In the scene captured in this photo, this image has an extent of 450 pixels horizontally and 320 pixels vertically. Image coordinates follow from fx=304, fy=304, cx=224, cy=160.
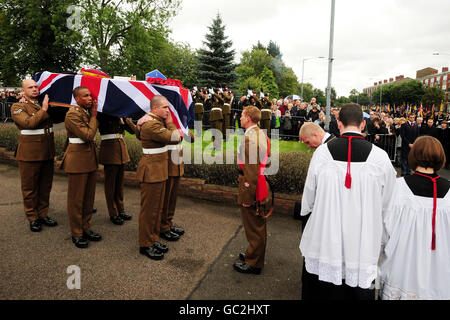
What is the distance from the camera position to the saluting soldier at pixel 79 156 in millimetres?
3990

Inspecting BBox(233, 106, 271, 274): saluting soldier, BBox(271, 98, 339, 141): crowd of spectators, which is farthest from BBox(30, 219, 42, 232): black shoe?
BBox(271, 98, 339, 141): crowd of spectators

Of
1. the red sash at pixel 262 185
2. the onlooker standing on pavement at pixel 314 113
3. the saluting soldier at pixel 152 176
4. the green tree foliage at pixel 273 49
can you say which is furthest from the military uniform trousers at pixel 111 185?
the green tree foliage at pixel 273 49

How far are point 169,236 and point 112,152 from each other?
1.68m

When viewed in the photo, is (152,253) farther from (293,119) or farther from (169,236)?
(293,119)

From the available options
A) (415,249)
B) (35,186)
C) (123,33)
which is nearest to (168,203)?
(35,186)

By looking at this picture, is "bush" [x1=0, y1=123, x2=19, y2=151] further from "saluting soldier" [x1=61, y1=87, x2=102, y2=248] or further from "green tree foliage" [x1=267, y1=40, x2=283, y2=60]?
"green tree foliage" [x1=267, y1=40, x2=283, y2=60]

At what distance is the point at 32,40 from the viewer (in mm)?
22719

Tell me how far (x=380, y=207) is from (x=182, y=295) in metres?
2.12

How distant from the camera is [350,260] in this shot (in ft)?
7.97

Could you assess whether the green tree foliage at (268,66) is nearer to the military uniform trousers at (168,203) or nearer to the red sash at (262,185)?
the military uniform trousers at (168,203)

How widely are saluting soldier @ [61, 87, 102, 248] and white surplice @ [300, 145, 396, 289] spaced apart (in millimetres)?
3058

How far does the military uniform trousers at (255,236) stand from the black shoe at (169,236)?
130 cm
